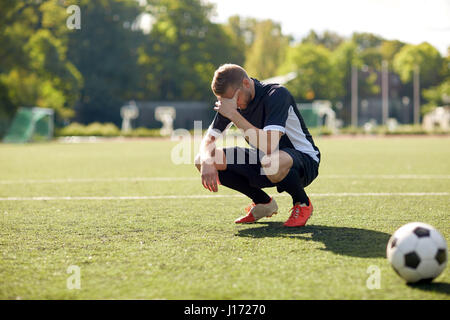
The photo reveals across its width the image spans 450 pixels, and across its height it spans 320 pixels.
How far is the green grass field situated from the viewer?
8.86 feet

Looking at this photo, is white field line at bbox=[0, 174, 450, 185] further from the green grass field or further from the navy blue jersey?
the navy blue jersey

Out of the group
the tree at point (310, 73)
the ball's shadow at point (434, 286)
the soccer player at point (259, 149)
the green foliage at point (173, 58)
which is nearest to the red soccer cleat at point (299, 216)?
the soccer player at point (259, 149)

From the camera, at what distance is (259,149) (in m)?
4.36

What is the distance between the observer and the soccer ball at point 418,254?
2.73 metres

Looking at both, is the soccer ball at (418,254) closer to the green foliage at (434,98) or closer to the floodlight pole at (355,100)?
the floodlight pole at (355,100)

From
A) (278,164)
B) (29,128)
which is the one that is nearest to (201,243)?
(278,164)

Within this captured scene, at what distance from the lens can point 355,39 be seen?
7712cm

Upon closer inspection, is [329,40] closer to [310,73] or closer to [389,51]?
[389,51]

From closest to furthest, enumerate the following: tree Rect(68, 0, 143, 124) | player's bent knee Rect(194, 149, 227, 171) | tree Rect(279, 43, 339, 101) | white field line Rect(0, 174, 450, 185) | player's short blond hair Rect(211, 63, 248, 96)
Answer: player's short blond hair Rect(211, 63, 248, 96)
player's bent knee Rect(194, 149, 227, 171)
white field line Rect(0, 174, 450, 185)
tree Rect(68, 0, 143, 124)
tree Rect(279, 43, 339, 101)

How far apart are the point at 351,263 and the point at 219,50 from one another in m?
54.2

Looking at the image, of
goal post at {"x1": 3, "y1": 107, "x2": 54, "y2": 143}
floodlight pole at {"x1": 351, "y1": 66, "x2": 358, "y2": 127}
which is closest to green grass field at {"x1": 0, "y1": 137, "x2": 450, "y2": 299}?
goal post at {"x1": 3, "y1": 107, "x2": 54, "y2": 143}

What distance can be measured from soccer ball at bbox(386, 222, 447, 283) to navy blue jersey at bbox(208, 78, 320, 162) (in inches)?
55.3

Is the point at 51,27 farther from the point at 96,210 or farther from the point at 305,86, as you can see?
the point at 96,210

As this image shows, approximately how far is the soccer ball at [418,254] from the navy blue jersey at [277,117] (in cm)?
140
